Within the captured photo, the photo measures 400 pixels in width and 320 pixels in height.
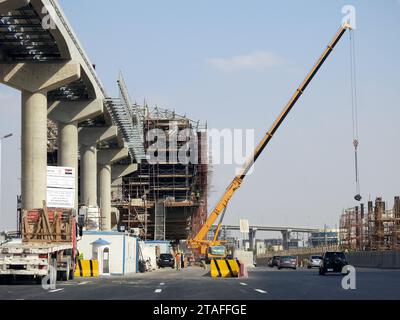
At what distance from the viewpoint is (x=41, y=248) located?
35.3 m

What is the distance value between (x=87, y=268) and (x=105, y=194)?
39.9 meters

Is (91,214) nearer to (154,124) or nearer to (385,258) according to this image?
(385,258)

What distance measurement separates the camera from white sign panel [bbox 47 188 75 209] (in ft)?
193

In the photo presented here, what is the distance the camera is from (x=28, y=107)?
182 ft

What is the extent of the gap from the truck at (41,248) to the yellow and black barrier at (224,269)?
28.1ft

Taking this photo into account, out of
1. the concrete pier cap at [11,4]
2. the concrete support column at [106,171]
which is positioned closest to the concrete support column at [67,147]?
the concrete support column at [106,171]

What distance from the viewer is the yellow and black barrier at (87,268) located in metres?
49.9

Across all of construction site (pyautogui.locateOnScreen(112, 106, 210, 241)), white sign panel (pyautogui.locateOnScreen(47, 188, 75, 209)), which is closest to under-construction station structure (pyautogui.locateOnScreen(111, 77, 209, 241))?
construction site (pyautogui.locateOnScreen(112, 106, 210, 241))

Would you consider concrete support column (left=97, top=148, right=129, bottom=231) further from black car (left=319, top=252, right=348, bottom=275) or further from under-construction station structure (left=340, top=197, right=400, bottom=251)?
black car (left=319, top=252, right=348, bottom=275)

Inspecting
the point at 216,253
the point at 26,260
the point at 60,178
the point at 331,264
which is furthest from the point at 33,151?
the point at 216,253

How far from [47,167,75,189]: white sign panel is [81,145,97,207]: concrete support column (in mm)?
18044
